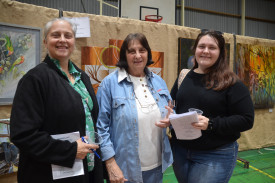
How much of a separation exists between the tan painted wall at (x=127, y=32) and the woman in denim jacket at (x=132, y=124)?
3.93 ft

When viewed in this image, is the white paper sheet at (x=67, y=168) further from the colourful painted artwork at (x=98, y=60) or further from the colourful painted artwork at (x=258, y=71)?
the colourful painted artwork at (x=258, y=71)

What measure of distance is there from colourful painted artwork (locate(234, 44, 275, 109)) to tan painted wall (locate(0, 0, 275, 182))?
135mm

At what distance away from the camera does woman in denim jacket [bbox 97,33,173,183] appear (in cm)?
140

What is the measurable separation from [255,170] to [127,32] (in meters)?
2.77

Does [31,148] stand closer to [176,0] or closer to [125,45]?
[125,45]

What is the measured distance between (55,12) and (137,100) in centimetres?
156

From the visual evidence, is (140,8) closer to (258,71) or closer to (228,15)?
(258,71)

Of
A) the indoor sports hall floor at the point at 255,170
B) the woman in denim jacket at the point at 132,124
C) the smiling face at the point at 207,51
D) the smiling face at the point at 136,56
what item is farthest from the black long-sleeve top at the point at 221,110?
the indoor sports hall floor at the point at 255,170

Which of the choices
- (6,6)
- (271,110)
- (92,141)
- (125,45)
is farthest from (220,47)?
(271,110)

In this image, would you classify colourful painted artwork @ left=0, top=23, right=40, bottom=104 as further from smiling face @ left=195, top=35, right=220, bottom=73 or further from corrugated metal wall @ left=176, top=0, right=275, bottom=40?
corrugated metal wall @ left=176, top=0, right=275, bottom=40

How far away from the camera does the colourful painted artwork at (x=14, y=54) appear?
2068mm

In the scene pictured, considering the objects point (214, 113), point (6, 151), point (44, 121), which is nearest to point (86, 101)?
point (44, 121)

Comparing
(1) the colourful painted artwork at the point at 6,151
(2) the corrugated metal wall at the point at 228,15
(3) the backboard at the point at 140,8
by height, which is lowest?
(1) the colourful painted artwork at the point at 6,151

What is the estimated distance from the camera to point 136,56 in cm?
147
